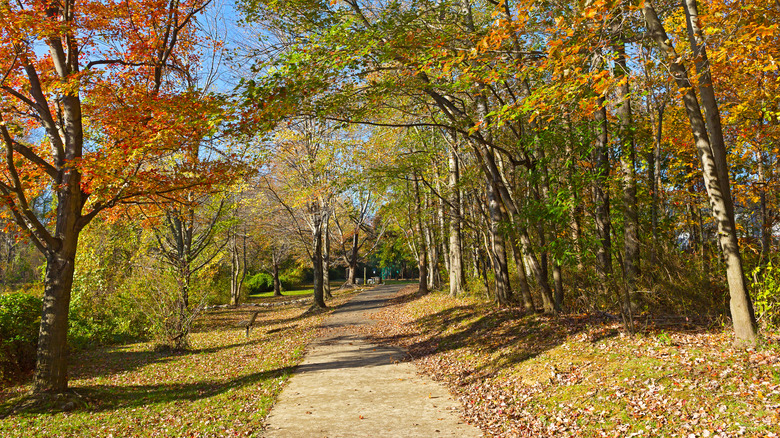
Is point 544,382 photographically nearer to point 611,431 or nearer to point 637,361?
point 637,361

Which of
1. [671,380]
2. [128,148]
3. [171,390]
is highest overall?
[128,148]

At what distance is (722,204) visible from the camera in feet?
19.8

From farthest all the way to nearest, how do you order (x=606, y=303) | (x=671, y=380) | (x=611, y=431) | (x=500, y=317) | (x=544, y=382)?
(x=500, y=317), (x=606, y=303), (x=544, y=382), (x=671, y=380), (x=611, y=431)

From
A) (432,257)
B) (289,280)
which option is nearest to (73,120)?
(432,257)

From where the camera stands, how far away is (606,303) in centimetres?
910

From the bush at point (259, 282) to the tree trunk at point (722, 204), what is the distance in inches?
1427

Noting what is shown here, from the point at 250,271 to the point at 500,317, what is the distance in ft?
107

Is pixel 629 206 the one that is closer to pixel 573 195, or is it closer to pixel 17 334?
pixel 573 195

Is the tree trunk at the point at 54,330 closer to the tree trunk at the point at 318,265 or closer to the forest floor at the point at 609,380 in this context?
the forest floor at the point at 609,380

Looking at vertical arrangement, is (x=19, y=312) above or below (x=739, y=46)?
below

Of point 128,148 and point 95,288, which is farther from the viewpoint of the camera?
point 95,288

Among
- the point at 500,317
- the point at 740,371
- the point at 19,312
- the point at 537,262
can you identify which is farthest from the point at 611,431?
the point at 19,312

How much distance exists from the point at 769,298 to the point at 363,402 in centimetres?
579

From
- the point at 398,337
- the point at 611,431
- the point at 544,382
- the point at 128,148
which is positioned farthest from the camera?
the point at 398,337
